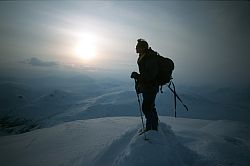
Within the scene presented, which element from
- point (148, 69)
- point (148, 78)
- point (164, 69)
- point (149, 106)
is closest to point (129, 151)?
point (149, 106)

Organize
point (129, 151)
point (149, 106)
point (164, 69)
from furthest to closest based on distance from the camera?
1. point (149, 106)
2. point (164, 69)
3. point (129, 151)

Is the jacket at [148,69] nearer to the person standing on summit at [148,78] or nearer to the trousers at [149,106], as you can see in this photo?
the person standing on summit at [148,78]

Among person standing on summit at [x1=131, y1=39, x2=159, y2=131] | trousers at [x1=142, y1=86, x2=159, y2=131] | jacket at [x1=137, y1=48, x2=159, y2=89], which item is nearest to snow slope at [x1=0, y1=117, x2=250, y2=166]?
trousers at [x1=142, y1=86, x2=159, y2=131]

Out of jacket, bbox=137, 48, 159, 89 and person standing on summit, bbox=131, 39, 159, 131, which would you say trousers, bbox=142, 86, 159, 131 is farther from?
jacket, bbox=137, 48, 159, 89

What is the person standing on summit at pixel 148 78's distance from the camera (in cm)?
555

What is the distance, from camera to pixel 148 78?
559 centimetres

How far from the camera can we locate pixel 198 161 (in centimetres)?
462

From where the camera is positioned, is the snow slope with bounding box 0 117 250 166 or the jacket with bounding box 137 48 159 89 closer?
the snow slope with bounding box 0 117 250 166

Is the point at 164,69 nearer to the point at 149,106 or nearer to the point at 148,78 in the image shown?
the point at 148,78

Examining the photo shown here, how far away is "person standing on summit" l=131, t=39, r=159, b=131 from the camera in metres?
5.55

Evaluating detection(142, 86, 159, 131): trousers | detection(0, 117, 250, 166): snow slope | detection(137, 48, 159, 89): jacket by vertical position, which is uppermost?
detection(137, 48, 159, 89): jacket

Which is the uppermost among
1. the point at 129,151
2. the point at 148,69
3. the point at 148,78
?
the point at 148,69

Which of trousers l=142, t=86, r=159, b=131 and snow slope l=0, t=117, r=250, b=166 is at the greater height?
trousers l=142, t=86, r=159, b=131

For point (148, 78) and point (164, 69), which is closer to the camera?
point (148, 78)
